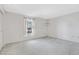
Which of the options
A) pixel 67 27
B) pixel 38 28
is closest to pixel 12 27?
pixel 38 28

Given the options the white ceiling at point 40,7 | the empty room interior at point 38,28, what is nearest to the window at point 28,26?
the empty room interior at point 38,28

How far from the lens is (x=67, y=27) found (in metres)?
6.63

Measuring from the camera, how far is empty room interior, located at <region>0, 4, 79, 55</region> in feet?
14.4

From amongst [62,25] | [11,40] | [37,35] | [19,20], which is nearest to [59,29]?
[62,25]

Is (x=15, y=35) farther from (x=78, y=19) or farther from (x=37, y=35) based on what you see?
(x=78, y=19)

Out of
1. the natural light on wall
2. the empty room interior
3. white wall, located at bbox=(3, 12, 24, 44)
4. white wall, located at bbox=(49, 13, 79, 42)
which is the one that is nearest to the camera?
the empty room interior

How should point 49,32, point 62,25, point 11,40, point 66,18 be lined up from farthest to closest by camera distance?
point 49,32, point 62,25, point 66,18, point 11,40

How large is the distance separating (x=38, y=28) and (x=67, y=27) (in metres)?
2.77

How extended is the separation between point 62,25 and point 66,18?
2.51 ft

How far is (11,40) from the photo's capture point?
18.3ft

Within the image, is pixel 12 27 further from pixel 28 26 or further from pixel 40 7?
pixel 40 7

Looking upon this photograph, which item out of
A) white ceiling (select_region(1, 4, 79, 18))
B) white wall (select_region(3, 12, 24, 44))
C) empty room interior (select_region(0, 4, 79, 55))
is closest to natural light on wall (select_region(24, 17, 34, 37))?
empty room interior (select_region(0, 4, 79, 55))

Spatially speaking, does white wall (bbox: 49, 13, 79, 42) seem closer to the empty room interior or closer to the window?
the empty room interior

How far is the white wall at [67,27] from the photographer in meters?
5.96
